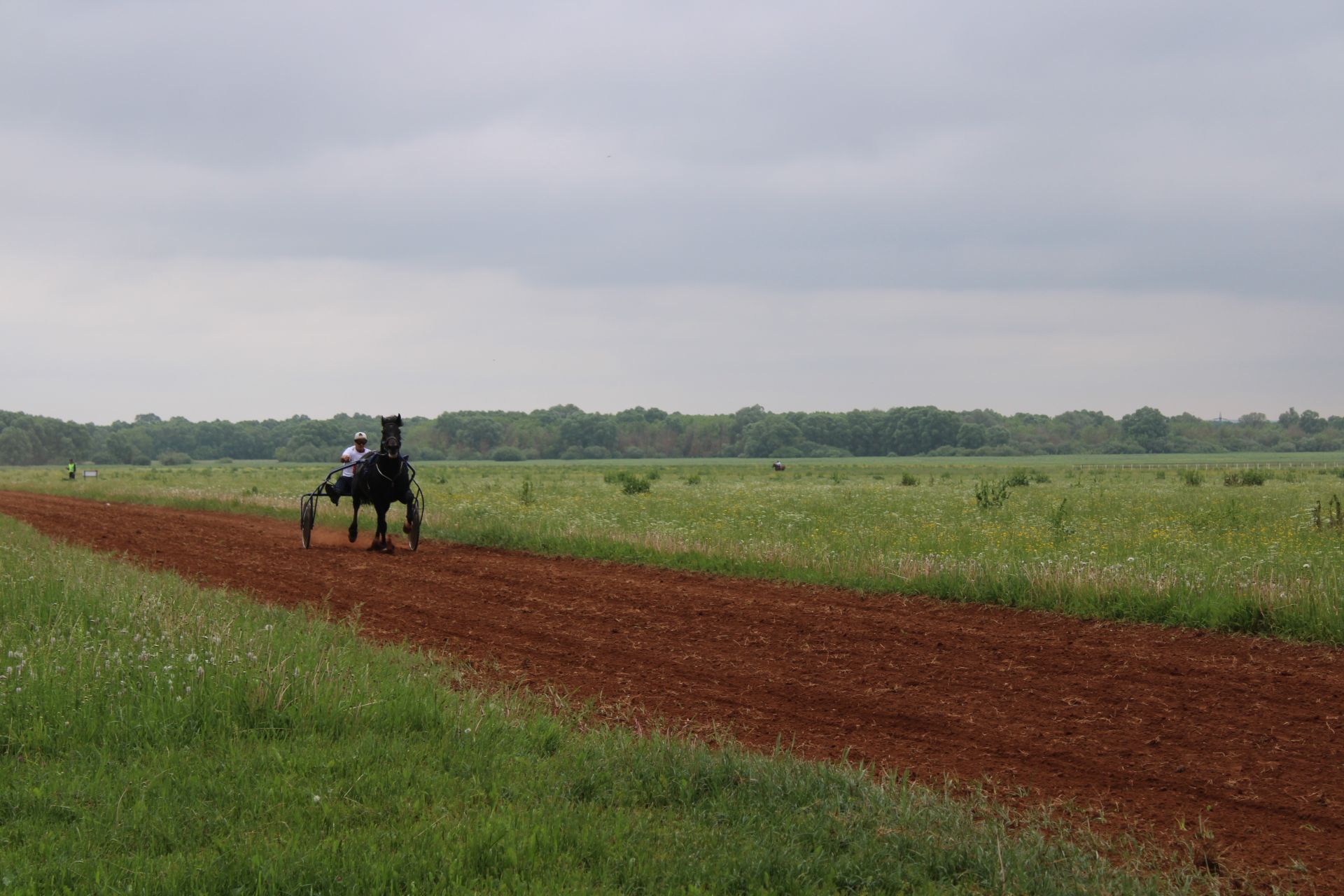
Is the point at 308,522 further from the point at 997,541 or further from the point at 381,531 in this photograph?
the point at 997,541

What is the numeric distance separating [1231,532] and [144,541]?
769 inches

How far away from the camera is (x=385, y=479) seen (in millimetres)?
18688

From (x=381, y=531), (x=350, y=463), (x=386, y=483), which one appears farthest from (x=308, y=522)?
(x=386, y=483)

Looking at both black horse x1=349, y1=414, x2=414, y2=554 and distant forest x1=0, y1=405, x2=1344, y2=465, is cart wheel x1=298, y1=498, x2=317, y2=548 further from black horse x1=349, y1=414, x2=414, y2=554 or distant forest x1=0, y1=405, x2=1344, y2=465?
distant forest x1=0, y1=405, x2=1344, y2=465

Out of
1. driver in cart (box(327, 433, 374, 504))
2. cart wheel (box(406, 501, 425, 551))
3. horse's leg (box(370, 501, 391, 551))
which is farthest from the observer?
driver in cart (box(327, 433, 374, 504))

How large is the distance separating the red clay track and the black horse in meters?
3.23

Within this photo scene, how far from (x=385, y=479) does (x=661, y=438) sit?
15061cm

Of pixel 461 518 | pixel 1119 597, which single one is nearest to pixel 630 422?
pixel 461 518

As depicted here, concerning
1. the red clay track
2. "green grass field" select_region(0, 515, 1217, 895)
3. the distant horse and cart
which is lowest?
the red clay track

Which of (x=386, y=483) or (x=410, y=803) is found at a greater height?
(x=386, y=483)

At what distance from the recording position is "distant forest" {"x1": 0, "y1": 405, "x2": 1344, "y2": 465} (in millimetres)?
151500

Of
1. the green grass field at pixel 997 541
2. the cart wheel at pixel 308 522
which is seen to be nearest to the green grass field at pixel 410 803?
the green grass field at pixel 997 541

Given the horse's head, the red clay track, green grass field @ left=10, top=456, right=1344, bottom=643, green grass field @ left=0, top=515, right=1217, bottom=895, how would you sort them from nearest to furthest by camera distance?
green grass field @ left=0, top=515, right=1217, bottom=895 < the red clay track < green grass field @ left=10, top=456, right=1344, bottom=643 < the horse's head

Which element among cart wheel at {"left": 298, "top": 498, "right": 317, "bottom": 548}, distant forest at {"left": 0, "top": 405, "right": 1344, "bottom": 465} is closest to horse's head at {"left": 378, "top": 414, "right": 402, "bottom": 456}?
cart wheel at {"left": 298, "top": 498, "right": 317, "bottom": 548}
